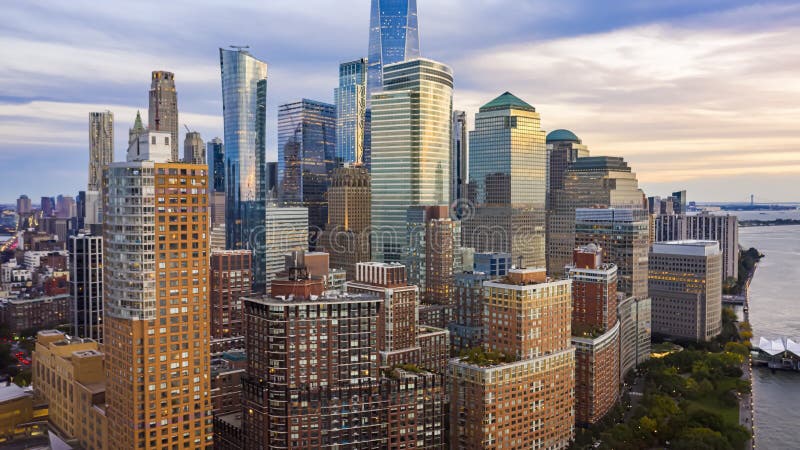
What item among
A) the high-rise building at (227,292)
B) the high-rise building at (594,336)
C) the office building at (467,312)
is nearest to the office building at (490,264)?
the office building at (467,312)

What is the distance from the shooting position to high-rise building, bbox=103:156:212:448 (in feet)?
305

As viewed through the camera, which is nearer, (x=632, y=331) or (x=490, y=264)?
(x=490, y=264)

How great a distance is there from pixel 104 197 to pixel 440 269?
110 metres

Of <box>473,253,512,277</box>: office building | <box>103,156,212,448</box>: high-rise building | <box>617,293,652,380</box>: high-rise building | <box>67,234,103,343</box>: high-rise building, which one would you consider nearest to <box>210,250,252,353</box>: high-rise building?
<box>67,234,103,343</box>: high-rise building

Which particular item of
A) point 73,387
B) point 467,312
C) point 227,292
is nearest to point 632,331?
point 467,312

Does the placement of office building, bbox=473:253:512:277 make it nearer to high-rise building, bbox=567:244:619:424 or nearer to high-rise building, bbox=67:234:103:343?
high-rise building, bbox=567:244:619:424

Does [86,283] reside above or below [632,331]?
above

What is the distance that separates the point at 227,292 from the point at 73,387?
52.9 metres

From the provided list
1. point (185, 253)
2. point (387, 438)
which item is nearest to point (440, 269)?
point (387, 438)

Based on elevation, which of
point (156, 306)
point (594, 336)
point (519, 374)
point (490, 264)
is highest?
point (156, 306)

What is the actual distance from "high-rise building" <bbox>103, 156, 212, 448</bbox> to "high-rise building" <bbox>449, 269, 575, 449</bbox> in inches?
1779

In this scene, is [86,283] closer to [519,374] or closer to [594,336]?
[519,374]

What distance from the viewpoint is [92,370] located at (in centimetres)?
12219

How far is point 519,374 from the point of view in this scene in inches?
4673
